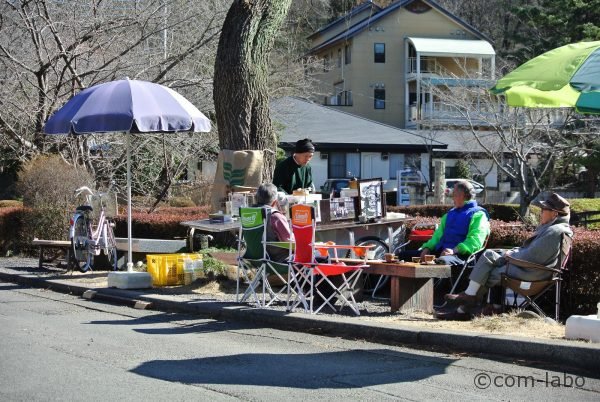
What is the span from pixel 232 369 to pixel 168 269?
19.1ft

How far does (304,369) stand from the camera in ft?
23.9

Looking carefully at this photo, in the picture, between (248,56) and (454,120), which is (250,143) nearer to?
(248,56)

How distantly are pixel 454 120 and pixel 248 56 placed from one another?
27454mm

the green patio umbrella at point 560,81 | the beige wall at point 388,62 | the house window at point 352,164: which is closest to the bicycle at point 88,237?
the green patio umbrella at point 560,81

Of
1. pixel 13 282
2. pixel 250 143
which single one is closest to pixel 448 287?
pixel 250 143

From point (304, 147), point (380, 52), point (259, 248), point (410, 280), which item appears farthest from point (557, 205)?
point (380, 52)

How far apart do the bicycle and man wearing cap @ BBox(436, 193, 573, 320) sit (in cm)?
697

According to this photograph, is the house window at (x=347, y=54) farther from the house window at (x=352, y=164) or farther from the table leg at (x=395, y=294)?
the table leg at (x=395, y=294)

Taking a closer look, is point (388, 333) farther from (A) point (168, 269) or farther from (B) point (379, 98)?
(B) point (379, 98)

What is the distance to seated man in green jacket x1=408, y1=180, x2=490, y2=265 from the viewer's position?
10.2 meters

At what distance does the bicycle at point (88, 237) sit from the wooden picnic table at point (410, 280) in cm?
568

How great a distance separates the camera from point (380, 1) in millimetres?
60125

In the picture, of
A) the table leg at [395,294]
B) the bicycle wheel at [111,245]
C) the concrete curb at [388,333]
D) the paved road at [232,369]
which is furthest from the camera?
the bicycle wheel at [111,245]

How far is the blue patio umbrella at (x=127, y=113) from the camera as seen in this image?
12312 mm
